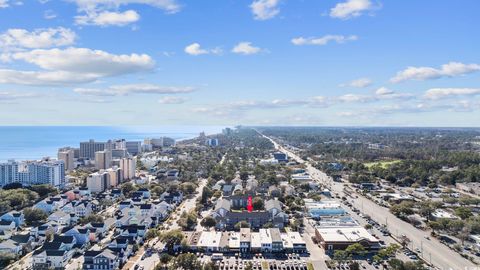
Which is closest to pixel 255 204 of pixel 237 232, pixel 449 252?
pixel 237 232

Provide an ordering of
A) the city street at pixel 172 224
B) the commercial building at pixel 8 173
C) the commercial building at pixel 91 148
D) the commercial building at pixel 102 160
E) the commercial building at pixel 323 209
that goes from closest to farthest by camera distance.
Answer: the city street at pixel 172 224 → the commercial building at pixel 323 209 → the commercial building at pixel 8 173 → the commercial building at pixel 102 160 → the commercial building at pixel 91 148

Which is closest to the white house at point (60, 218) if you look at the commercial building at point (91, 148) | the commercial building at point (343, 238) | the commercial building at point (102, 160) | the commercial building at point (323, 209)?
the commercial building at point (343, 238)

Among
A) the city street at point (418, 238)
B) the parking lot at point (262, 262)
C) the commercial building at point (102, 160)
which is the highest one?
the commercial building at point (102, 160)

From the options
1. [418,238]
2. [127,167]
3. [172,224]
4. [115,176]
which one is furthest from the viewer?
[127,167]

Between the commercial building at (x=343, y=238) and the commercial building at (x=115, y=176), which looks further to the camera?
the commercial building at (x=115, y=176)

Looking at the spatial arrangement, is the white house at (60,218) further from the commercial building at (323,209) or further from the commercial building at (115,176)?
the commercial building at (323,209)

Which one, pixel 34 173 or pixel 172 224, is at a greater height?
pixel 34 173

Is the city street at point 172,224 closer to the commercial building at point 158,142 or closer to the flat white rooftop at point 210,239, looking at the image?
the flat white rooftop at point 210,239

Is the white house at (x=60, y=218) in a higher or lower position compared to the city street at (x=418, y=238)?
higher

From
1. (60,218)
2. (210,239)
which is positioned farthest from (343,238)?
(60,218)

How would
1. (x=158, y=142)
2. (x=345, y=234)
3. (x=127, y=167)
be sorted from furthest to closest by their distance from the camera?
(x=158, y=142), (x=127, y=167), (x=345, y=234)

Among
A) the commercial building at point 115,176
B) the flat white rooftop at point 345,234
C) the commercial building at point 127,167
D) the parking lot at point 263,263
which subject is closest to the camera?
the parking lot at point 263,263

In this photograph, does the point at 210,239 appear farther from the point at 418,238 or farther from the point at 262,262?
the point at 418,238
